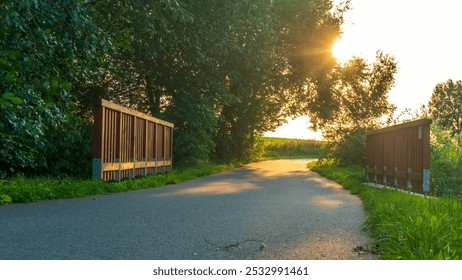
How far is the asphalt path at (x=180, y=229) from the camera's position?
15.4 ft

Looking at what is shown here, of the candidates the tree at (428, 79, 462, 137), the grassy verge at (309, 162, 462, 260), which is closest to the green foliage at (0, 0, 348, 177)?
the grassy verge at (309, 162, 462, 260)

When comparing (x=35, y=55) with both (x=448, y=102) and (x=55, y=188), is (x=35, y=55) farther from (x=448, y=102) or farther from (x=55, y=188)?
(x=448, y=102)

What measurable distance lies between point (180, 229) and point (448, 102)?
7130 cm

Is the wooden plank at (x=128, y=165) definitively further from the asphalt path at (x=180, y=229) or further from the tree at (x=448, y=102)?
the tree at (x=448, y=102)

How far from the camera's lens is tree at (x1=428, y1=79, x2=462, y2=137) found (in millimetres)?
68875

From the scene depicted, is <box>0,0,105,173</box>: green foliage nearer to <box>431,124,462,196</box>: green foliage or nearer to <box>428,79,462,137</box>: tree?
<box>431,124,462,196</box>: green foliage

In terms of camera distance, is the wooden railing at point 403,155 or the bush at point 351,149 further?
the bush at point 351,149

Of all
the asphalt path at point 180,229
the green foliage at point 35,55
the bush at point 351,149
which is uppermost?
the green foliage at point 35,55

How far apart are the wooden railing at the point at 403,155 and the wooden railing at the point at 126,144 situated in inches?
275

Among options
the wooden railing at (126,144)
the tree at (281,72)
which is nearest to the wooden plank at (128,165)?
the wooden railing at (126,144)

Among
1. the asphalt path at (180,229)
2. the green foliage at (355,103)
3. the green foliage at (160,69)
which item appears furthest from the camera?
the green foliage at (355,103)

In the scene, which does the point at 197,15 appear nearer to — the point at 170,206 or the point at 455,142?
the point at 455,142

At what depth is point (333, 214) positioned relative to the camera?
25.6ft

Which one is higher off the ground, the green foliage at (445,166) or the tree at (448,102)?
the tree at (448,102)
